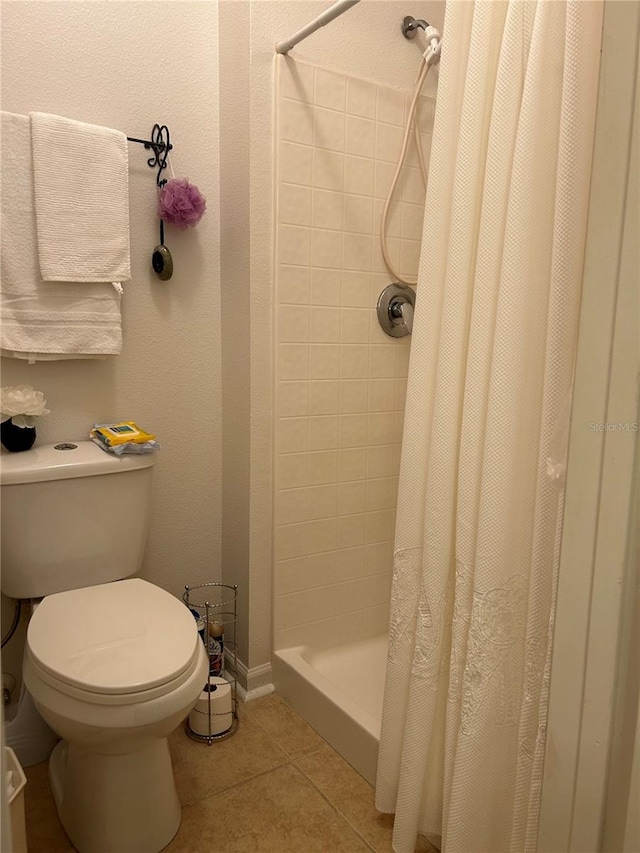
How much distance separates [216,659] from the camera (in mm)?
1875

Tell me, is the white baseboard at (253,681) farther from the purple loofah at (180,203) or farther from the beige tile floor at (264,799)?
the purple loofah at (180,203)

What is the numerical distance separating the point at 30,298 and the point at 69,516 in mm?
543

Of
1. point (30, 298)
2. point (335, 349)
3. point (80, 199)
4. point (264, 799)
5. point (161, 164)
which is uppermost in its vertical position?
point (161, 164)

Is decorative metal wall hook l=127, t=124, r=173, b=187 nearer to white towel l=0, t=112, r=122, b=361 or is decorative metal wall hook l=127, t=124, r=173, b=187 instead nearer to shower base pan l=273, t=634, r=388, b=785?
white towel l=0, t=112, r=122, b=361

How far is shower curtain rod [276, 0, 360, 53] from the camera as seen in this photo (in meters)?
1.45

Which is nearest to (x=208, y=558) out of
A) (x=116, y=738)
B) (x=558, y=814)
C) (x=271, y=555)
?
(x=271, y=555)

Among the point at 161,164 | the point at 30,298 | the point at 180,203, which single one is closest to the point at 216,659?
the point at 30,298

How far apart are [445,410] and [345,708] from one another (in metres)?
0.92

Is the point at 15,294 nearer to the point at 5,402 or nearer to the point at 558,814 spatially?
the point at 5,402

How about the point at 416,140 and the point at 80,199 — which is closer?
the point at 80,199

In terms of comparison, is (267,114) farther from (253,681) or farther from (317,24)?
(253,681)

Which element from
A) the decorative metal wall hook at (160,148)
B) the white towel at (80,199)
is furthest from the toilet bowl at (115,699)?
the decorative metal wall hook at (160,148)

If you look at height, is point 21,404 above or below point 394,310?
below

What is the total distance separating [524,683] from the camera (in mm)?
1047
